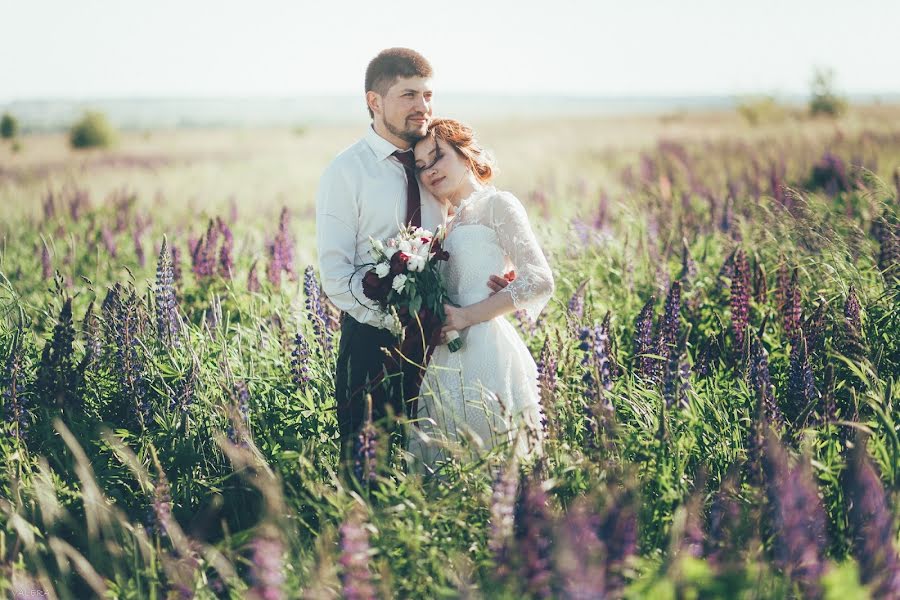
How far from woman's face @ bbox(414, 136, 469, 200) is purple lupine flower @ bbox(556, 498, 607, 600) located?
1783 millimetres

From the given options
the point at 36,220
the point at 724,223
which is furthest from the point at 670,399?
the point at 36,220

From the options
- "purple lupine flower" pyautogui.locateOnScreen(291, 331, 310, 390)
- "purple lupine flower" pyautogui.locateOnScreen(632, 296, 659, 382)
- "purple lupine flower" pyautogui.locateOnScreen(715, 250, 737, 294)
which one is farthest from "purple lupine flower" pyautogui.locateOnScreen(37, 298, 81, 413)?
"purple lupine flower" pyautogui.locateOnScreen(715, 250, 737, 294)

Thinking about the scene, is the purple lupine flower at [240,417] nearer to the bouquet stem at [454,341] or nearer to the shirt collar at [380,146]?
the bouquet stem at [454,341]

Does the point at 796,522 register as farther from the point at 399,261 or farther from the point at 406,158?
the point at 406,158

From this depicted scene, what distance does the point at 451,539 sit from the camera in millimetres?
2449

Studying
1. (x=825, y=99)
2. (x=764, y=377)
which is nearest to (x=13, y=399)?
(x=764, y=377)

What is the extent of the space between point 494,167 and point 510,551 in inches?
80.1

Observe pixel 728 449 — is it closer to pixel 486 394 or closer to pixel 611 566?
pixel 486 394

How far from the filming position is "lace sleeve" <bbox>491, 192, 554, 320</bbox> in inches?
127

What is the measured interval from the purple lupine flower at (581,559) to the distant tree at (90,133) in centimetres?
5090

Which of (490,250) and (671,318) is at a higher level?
(490,250)

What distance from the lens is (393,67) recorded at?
341cm

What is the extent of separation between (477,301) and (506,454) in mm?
826

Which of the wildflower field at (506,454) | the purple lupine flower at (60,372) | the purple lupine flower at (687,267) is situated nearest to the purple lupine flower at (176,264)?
the wildflower field at (506,454)
